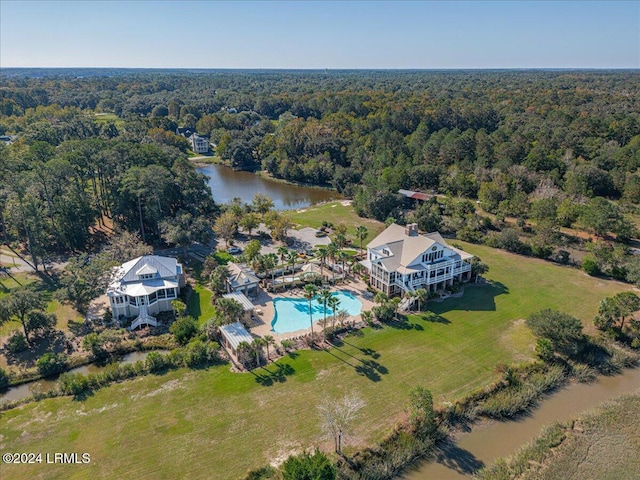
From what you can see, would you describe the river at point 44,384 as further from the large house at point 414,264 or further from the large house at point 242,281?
the large house at point 414,264

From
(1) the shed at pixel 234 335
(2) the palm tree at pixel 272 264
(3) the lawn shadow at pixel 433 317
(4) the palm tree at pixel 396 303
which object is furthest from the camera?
(2) the palm tree at pixel 272 264

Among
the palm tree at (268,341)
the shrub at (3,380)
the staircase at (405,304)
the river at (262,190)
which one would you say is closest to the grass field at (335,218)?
the river at (262,190)

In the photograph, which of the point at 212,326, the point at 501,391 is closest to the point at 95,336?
the point at 212,326

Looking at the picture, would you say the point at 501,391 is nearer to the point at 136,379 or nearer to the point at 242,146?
the point at 136,379

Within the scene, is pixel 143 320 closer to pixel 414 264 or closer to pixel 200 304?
pixel 200 304

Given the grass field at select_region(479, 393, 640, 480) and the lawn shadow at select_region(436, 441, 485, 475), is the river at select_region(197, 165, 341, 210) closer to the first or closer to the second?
the lawn shadow at select_region(436, 441, 485, 475)
